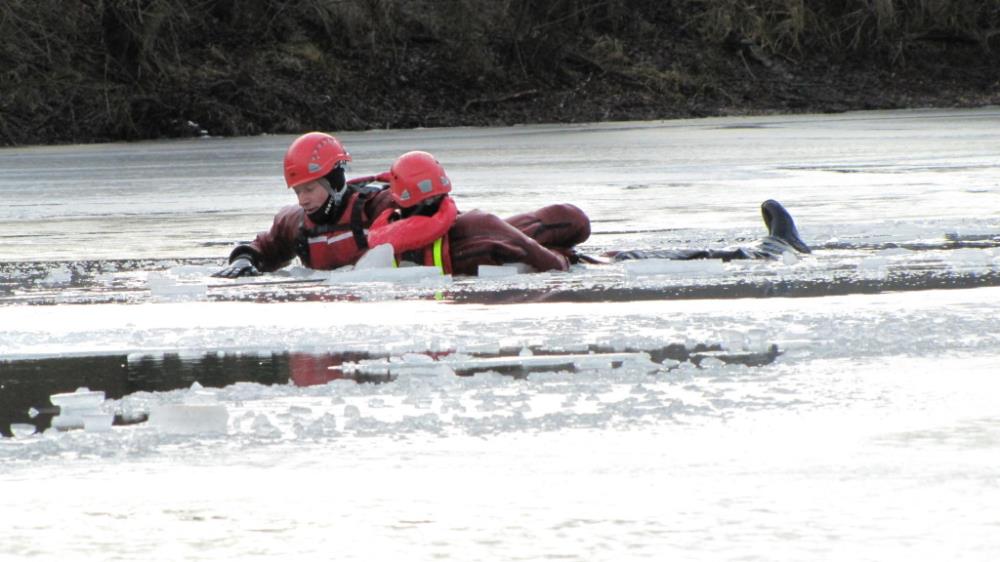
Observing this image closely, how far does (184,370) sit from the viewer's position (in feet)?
17.5

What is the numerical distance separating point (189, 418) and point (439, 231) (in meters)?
4.16

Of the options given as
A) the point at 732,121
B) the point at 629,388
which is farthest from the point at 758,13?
the point at 629,388

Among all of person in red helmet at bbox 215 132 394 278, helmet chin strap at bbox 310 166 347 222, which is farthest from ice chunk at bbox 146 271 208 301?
helmet chin strap at bbox 310 166 347 222

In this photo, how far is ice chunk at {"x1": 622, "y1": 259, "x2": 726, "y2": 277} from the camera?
27.6ft

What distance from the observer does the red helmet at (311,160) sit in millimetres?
8547

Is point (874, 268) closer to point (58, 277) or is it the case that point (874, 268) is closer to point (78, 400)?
point (58, 277)

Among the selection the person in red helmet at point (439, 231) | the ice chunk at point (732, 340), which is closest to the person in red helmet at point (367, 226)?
the person in red helmet at point (439, 231)

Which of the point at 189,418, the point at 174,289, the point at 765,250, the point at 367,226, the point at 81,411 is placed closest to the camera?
the point at 189,418

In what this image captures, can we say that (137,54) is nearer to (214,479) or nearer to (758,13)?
(758,13)

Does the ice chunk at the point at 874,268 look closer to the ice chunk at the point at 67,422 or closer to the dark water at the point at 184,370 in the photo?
the dark water at the point at 184,370

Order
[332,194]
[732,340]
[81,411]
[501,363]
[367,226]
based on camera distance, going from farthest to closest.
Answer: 1. [367,226]
2. [332,194]
3. [732,340]
4. [501,363]
5. [81,411]

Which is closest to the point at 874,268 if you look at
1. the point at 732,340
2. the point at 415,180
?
the point at 415,180

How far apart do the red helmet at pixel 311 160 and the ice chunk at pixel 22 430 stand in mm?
4318

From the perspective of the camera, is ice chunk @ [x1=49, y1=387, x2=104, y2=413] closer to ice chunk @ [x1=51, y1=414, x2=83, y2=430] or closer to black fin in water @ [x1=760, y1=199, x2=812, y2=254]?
ice chunk @ [x1=51, y1=414, x2=83, y2=430]
